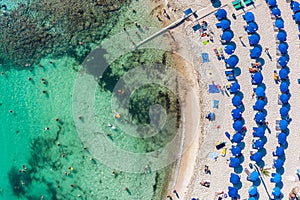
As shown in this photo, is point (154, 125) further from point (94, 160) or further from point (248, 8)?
point (248, 8)

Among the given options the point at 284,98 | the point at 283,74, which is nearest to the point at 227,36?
the point at 283,74

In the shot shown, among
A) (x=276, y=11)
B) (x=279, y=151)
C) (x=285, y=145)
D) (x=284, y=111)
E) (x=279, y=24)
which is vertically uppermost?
(x=276, y=11)

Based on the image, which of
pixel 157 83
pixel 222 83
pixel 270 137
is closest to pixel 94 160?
pixel 157 83

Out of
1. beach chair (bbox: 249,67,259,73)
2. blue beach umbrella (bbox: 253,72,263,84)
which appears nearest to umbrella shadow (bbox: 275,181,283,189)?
blue beach umbrella (bbox: 253,72,263,84)

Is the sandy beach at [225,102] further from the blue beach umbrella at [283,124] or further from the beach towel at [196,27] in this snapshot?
the blue beach umbrella at [283,124]

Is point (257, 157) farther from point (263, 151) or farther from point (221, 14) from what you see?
point (221, 14)

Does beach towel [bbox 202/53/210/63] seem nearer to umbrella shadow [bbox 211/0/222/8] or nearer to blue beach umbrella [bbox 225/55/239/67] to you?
blue beach umbrella [bbox 225/55/239/67]
